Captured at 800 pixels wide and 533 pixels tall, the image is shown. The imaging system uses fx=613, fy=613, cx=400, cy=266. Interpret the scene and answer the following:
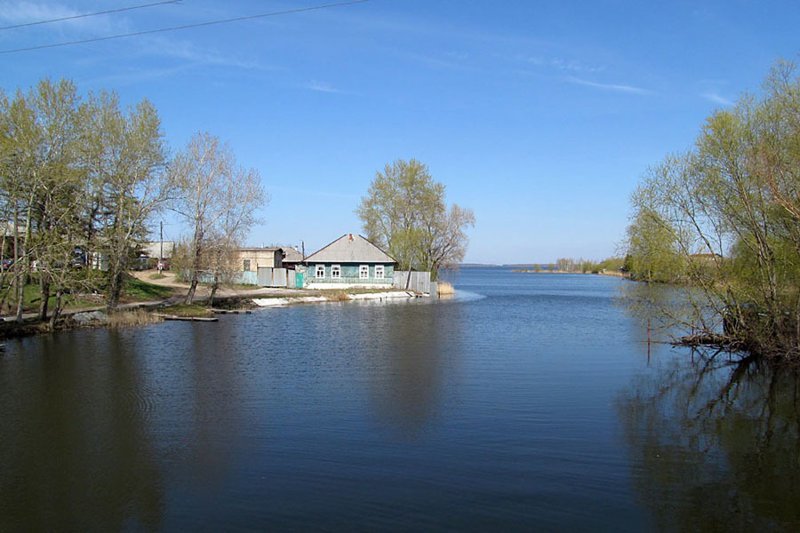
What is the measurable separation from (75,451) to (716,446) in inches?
441

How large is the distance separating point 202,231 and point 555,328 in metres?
20.3

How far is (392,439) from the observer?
11.0 metres

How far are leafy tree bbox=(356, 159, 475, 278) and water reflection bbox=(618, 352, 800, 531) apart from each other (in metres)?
41.8

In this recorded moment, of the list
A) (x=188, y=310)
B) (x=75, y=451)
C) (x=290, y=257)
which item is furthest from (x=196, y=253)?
(x=290, y=257)

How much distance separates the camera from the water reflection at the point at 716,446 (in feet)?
26.9

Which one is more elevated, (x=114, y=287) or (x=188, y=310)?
(x=114, y=287)

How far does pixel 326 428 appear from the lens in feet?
38.0

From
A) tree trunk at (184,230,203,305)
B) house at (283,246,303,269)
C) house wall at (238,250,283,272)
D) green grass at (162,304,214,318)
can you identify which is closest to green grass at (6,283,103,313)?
green grass at (162,304,214,318)

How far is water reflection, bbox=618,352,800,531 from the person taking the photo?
819 centimetres

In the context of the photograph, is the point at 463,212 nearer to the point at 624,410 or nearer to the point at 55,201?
the point at 55,201

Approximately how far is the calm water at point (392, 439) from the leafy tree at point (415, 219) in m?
37.8

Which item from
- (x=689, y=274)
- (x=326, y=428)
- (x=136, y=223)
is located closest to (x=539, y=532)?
(x=326, y=428)

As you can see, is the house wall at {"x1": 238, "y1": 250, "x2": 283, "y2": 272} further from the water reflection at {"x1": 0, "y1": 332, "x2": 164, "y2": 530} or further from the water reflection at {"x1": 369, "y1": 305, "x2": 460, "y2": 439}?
the water reflection at {"x1": 0, "y1": 332, "x2": 164, "y2": 530}

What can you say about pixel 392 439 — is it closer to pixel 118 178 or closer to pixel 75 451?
pixel 75 451
